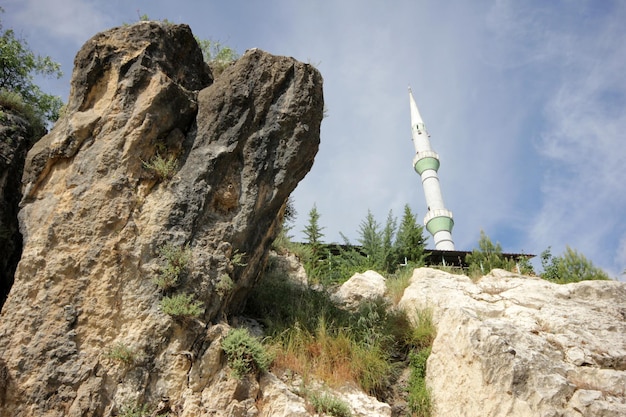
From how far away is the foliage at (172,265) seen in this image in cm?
620

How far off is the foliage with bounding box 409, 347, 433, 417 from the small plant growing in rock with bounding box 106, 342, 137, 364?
13.7 feet

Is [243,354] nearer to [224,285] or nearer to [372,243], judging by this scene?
[224,285]

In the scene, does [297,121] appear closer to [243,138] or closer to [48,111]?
[243,138]

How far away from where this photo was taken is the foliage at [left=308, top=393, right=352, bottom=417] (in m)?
6.23

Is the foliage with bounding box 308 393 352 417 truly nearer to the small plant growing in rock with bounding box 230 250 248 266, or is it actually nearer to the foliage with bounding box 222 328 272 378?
the foliage with bounding box 222 328 272 378

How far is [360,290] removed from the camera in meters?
10.6

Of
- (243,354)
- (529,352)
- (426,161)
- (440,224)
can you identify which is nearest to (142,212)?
(243,354)

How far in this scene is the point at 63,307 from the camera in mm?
5777

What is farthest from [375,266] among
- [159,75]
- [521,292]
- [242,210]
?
[159,75]

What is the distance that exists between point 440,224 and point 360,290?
85.8 ft

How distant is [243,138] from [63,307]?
11.3ft

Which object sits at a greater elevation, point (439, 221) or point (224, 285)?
point (439, 221)

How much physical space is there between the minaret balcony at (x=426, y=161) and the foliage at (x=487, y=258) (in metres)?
21.5

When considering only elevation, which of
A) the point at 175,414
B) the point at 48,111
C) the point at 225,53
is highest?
the point at 225,53
